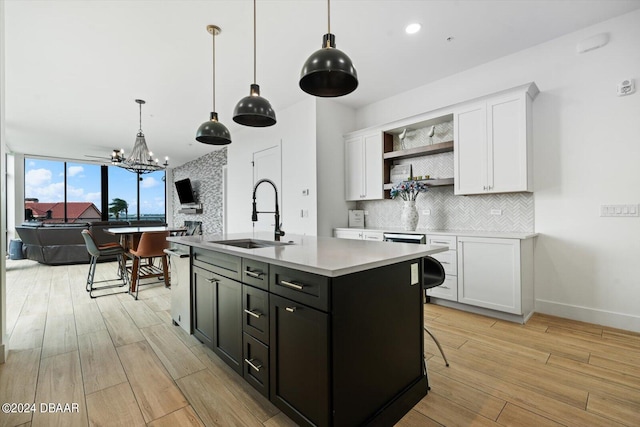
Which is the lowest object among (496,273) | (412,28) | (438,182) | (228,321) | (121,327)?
(121,327)

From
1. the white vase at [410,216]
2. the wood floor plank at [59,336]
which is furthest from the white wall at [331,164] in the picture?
the wood floor plank at [59,336]

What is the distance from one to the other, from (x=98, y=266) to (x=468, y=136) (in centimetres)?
738

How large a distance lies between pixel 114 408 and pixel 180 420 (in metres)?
0.44

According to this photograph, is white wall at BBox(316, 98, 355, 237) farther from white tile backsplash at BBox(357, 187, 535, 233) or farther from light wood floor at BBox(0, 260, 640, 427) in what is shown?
light wood floor at BBox(0, 260, 640, 427)

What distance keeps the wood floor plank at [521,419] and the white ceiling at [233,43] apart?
306 cm

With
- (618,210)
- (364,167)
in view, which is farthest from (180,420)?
(618,210)

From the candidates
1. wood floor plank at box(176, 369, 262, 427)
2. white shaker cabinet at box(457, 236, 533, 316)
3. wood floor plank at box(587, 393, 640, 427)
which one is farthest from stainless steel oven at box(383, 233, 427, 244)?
wood floor plank at box(176, 369, 262, 427)

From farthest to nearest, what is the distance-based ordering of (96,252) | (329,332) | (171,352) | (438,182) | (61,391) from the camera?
(96,252) → (438,182) → (171,352) → (61,391) → (329,332)

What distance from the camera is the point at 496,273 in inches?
113

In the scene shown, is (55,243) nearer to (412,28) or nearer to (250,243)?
(250,243)

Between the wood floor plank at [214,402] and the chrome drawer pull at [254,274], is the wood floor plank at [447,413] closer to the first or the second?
the wood floor plank at [214,402]

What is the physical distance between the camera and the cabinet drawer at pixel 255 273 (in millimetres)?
1563

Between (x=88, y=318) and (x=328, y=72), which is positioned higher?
(x=328, y=72)

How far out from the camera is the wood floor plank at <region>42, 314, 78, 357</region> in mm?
2350
